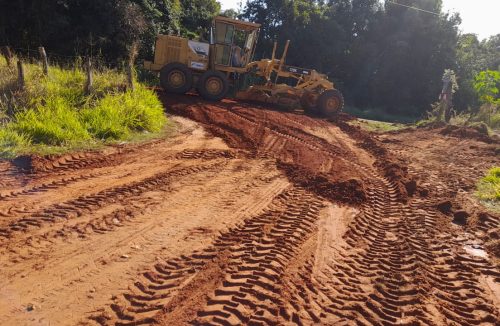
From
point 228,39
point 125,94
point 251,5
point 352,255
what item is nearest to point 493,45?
point 251,5

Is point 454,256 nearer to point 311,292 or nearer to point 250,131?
point 311,292

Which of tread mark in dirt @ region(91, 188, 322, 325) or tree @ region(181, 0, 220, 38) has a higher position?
tree @ region(181, 0, 220, 38)

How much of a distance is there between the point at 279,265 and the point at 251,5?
90.5 feet

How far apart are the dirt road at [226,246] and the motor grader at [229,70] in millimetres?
7961

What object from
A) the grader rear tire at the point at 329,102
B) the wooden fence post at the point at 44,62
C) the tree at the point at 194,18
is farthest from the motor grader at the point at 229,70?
the tree at the point at 194,18

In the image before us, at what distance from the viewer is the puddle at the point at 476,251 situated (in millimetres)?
5125

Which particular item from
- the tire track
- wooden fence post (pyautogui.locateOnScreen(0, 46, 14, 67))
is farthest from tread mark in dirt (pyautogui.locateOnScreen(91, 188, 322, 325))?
wooden fence post (pyautogui.locateOnScreen(0, 46, 14, 67))

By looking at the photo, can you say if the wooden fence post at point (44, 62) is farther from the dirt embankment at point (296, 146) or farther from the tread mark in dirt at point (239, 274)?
the tread mark in dirt at point (239, 274)

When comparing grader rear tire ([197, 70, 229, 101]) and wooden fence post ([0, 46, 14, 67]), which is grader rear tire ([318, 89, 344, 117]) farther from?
wooden fence post ([0, 46, 14, 67])

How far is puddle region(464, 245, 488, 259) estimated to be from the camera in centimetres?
512

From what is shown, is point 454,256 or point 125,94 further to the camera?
point 125,94

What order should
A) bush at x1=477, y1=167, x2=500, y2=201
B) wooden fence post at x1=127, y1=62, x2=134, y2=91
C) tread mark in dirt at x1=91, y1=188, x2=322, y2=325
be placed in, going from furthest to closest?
wooden fence post at x1=127, y1=62, x2=134, y2=91 → bush at x1=477, y1=167, x2=500, y2=201 → tread mark in dirt at x1=91, y1=188, x2=322, y2=325

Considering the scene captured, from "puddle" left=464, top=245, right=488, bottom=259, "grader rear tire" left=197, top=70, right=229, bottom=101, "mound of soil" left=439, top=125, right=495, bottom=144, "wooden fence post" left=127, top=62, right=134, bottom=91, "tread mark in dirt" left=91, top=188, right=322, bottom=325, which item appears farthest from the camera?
"grader rear tire" left=197, top=70, right=229, bottom=101

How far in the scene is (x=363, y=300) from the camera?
12.5 ft
